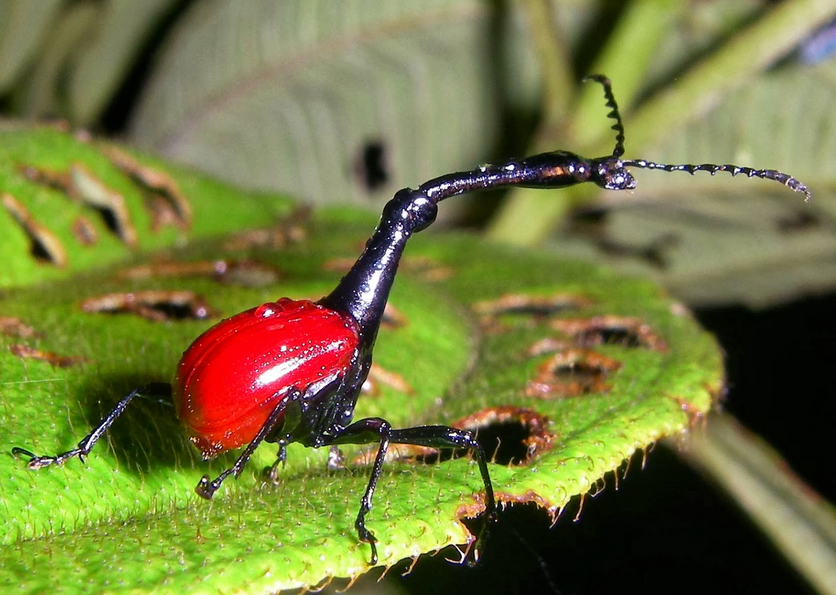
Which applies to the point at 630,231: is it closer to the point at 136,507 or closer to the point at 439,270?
the point at 439,270

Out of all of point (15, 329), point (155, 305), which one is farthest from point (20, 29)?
point (15, 329)

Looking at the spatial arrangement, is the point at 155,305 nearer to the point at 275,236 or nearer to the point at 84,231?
the point at 84,231

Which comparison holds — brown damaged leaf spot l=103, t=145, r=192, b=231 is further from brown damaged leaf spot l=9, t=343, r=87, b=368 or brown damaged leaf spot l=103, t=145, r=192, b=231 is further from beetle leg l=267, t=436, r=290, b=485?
beetle leg l=267, t=436, r=290, b=485

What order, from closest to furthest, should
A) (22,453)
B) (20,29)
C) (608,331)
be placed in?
1. (22,453)
2. (608,331)
3. (20,29)

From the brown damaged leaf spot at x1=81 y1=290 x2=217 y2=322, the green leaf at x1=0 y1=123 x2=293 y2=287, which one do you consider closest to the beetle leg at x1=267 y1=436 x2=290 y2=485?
the brown damaged leaf spot at x1=81 y1=290 x2=217 y2=322

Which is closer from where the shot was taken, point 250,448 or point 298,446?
point 250,448

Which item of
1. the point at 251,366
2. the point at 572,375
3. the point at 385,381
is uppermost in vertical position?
the point at 251,366
